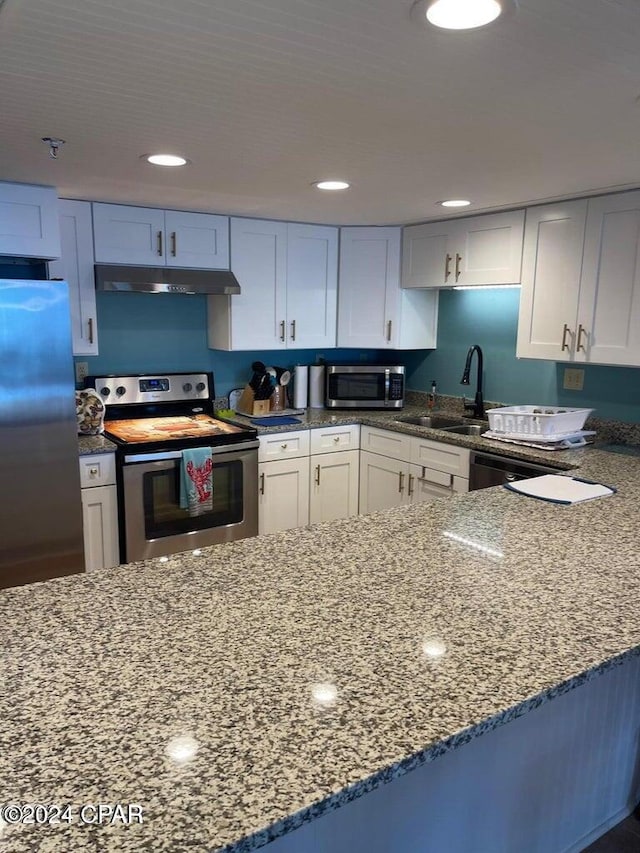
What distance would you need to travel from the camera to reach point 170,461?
10.3 feet

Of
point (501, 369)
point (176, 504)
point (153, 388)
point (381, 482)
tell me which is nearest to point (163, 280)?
point (153, 388)

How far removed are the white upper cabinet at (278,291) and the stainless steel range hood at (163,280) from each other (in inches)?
6.5

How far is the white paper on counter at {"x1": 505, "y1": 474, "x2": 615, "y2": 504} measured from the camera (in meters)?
2.12

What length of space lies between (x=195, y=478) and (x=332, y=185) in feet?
5.26

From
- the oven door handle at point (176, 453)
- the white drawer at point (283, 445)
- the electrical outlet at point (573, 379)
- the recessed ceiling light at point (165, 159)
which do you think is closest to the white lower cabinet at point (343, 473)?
the white drawer at point (283, 445)

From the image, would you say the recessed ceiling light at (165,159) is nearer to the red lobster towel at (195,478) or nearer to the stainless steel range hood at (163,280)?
the stainless steel range hood at (163,280)

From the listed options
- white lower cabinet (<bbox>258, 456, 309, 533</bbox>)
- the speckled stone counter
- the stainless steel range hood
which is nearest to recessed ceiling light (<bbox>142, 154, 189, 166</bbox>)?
the stainless steel range hood

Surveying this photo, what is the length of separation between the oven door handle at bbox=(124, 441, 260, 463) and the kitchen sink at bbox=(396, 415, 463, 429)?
102 cm

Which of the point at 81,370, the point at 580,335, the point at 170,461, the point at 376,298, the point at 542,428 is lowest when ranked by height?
the point at 170,461

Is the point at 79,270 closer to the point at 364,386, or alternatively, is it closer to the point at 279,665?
the point at 364,386

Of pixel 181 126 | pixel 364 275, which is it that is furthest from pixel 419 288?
pixel 181 126

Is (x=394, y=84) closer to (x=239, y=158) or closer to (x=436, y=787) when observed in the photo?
(x=239, y=158)

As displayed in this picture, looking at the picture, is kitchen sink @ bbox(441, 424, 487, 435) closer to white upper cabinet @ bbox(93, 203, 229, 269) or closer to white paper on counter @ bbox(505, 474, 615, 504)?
white paper on counter @ bbox(505, 474, 615, 504)

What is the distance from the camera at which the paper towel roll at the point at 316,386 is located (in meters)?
4.15
